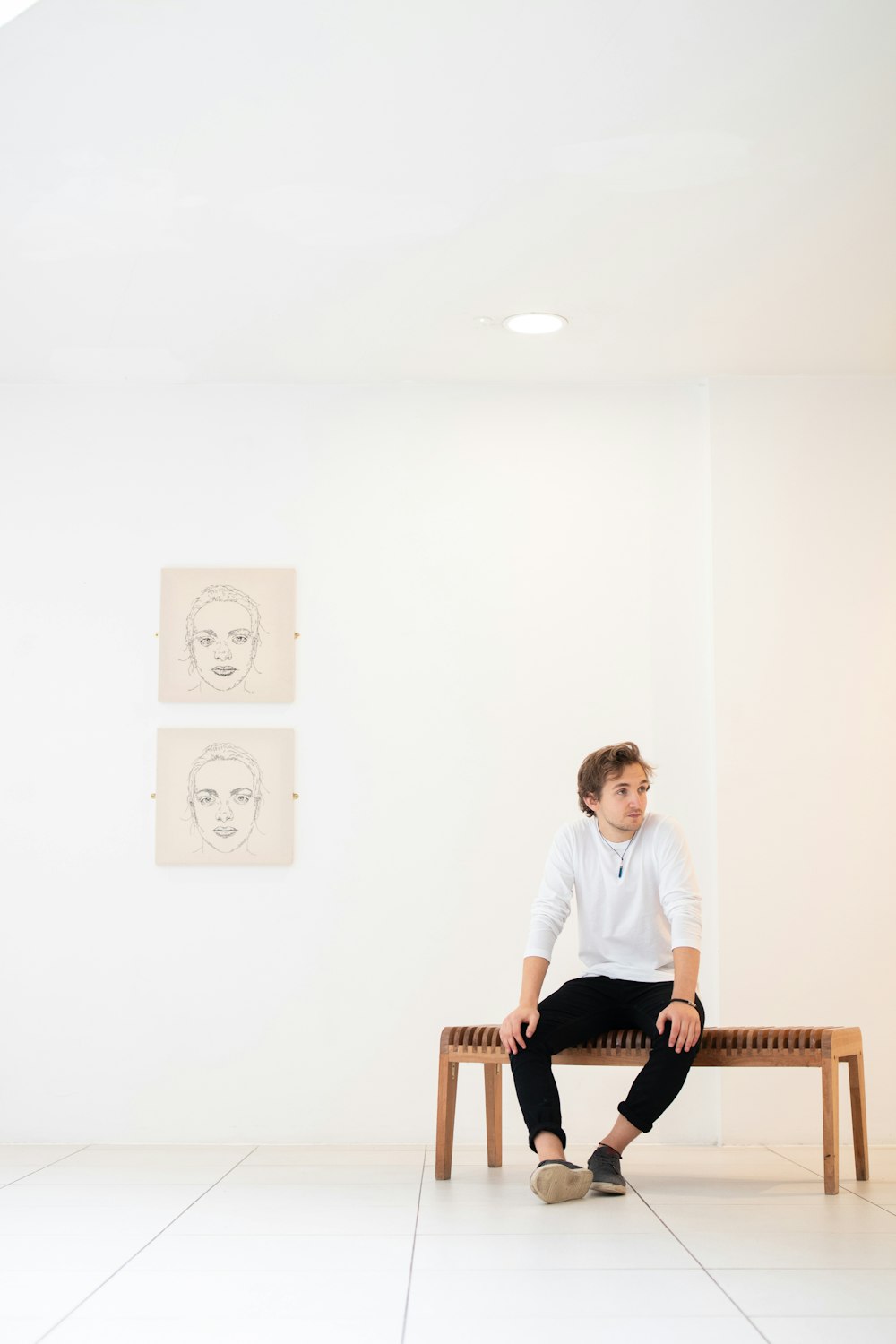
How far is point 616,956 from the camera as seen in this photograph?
3629 mm

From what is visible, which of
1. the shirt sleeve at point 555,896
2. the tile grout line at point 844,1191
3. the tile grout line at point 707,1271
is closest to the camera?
the tile grout line at point 707,1271

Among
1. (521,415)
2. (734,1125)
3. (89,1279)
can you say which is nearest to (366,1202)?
(89,1279)

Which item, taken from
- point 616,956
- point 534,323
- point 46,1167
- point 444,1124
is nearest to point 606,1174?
point 444,1124

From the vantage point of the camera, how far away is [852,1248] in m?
2.63

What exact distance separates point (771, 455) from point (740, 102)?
173 cm

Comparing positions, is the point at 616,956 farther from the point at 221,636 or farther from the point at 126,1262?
the point at 221,636

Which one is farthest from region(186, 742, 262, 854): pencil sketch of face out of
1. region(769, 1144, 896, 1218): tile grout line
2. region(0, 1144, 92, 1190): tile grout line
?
region(769, 1144, 896, 1218): tile grout line

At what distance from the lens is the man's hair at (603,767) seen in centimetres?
359

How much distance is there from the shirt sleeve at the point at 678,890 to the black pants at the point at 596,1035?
0.55 feet

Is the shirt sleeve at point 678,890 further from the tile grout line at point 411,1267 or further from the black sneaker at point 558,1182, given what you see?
the tile grout line at point 411,1267

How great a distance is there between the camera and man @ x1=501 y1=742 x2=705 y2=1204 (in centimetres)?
331

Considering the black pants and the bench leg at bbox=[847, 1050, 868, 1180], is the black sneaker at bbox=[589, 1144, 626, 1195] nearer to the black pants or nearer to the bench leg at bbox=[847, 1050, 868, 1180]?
the black pants

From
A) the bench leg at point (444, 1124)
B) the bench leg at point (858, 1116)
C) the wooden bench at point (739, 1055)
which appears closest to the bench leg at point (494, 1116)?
the wooden bench at point (739, 1055)

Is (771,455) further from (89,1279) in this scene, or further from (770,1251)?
(89,1279)
